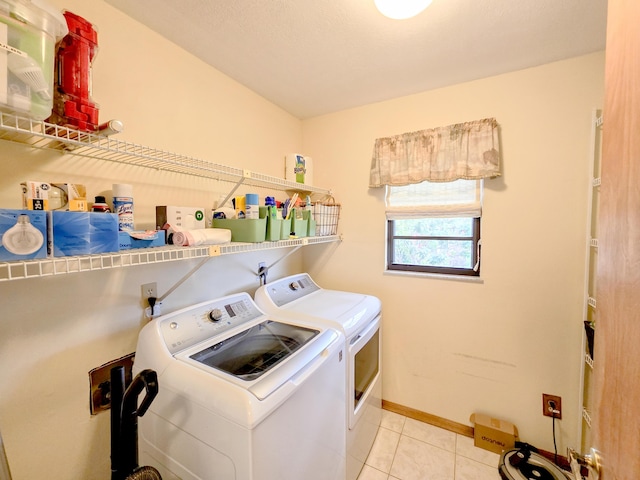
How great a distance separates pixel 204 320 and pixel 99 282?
48cm

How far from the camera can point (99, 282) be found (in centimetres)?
114

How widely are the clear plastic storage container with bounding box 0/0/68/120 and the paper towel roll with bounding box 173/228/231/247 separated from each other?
53 centimetres

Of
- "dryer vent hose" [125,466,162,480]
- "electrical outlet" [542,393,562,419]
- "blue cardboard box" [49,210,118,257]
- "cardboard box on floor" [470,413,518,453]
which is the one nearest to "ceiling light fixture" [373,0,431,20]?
"blue cardboard box" [49,210,118,257]

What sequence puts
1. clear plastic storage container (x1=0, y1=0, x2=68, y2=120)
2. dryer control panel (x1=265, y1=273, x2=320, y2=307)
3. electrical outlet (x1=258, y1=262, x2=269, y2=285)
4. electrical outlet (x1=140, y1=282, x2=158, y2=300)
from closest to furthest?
1. clear plastic storage container (x1=0, y1=0, x2=68, y2=120)
2. electrical outlet (x1=140, y1=282, x2=158, y2=300)
3. dryer control panel (x1=265, y1=273, x2=320, y2=307)
4. electrical outlet (x1=258, y1=262, x2=269, y2=285)

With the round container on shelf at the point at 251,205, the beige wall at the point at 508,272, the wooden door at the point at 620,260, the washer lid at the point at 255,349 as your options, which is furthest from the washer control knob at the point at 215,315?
the wooden door at the point at 620,260

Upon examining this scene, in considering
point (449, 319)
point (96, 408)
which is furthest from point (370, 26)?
point (96, 408)

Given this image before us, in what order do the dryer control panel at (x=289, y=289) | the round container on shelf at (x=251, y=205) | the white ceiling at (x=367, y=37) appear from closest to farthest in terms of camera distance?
the white ceiling at (x=367, y=37), the round container on shelf at (x=251, y=205), the dryer control panel at (x=289, y=289)

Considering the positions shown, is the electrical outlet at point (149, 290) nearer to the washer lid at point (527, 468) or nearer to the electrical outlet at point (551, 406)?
the washer lid at point (527, 468)

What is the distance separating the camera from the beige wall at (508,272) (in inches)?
62.0

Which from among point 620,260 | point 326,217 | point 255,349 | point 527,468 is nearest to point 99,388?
point 255,349

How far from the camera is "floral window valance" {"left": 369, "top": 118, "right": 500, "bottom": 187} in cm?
170

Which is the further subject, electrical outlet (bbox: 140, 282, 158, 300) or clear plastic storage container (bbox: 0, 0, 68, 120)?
electrical outlet (bbox: 140, 282, 158, 300)

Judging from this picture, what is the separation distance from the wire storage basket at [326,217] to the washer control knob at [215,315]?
963 millimetres

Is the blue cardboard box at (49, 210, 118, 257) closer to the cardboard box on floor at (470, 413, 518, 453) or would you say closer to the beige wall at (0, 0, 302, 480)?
the beige wall at (0, 0, 302, 480)
